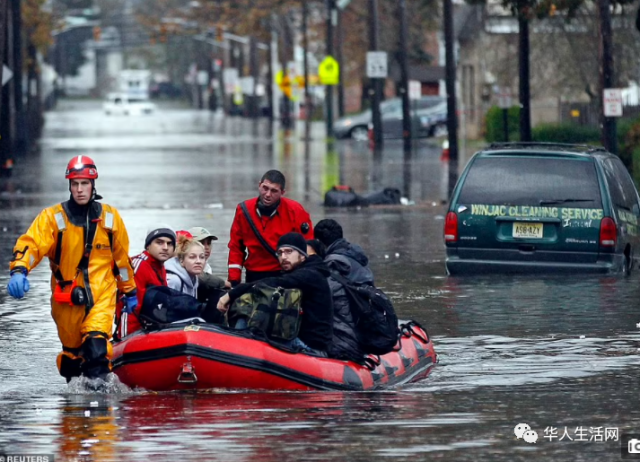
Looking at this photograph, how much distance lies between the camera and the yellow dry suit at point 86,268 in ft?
33.2

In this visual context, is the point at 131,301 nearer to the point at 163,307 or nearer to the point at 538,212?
the point at 163,307

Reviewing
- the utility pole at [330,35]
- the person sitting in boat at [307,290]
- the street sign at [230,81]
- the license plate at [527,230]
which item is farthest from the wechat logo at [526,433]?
the street sign at [230,81]

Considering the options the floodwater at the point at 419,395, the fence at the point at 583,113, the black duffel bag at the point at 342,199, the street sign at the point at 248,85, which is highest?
the street sign at the point at 248,85

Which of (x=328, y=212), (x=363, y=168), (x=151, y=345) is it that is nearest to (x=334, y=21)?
(x=363, y=168)

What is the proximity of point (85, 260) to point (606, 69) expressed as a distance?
1722 cm

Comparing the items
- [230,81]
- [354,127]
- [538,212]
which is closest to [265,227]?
[538,212]

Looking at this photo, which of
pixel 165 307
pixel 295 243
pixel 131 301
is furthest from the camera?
pixel 165 307

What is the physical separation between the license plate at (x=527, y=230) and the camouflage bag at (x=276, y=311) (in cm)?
694

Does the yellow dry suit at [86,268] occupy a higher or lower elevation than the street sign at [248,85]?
lower

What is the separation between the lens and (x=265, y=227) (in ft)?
40.6

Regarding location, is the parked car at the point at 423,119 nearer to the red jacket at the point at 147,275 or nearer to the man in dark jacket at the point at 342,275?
the man in dark jacket at the point at 342,275

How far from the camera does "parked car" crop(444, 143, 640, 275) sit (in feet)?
54.6

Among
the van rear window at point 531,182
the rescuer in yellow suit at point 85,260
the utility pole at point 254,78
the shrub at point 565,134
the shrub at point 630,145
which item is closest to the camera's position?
the rescuer in yellow suit at point 85,260

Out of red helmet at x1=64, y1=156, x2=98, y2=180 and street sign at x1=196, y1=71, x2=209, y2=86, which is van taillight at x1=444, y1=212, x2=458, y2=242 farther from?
street sign at x1=196, y1=71, x2=209, y2=86
